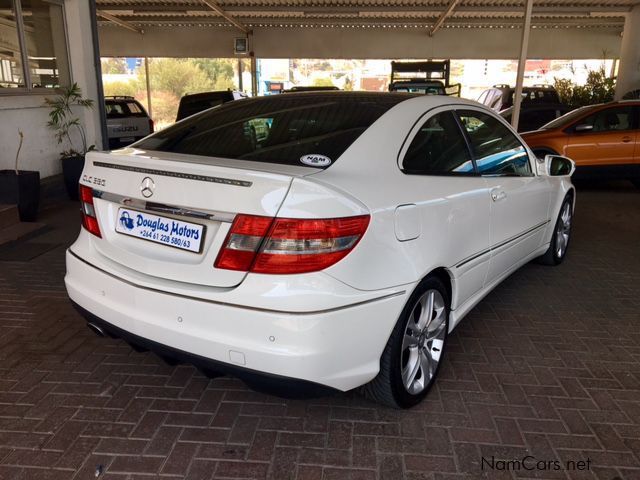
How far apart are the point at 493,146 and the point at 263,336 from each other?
90.9 inches

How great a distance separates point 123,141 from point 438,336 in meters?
13.5

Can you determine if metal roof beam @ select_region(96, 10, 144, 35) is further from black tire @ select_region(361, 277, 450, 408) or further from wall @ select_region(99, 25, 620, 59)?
black tire @ select_region(361, 277, 450, 408)

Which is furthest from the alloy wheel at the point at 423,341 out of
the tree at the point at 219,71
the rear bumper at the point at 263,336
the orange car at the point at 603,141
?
the tree at the point at 219,71

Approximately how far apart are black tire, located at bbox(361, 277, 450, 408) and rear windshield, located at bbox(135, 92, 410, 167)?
0.80 meters

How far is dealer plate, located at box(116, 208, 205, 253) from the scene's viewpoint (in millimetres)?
2275

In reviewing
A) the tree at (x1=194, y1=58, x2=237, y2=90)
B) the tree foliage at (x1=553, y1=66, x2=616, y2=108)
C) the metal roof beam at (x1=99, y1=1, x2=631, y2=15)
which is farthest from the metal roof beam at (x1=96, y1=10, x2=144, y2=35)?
the tree foliage at (x1=553, y1=66, x2=616, y2=108)

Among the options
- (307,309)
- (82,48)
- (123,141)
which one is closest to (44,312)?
(307,309)

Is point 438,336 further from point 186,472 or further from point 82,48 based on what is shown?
point 82,48

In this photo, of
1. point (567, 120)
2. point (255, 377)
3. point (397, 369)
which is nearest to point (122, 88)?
point (567, 120)

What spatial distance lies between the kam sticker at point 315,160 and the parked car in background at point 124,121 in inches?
508

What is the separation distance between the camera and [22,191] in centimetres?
649

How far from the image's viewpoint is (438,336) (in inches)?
119

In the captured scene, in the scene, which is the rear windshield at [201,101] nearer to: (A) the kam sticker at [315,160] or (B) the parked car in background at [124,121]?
(B) the parked car in background at [124,121]

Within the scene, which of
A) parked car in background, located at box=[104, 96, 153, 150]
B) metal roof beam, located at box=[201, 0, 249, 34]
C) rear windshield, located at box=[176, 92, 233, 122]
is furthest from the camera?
metal roof beam, located at box=[201, 0, 249, 34]
